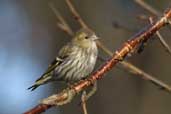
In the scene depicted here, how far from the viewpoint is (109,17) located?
13.4 metres

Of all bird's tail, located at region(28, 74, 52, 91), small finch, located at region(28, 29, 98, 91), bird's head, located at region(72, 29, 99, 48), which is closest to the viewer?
bird's tail, located at region(28, 74, 52, 91)

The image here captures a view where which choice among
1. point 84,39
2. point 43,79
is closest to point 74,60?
point 84,39

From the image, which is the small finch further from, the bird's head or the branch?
the branch

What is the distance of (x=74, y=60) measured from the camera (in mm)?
6906

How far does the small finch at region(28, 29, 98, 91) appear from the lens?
6.60 m

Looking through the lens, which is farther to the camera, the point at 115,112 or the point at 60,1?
the point at 60,1

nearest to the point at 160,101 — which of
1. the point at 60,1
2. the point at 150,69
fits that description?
the point at 150,69

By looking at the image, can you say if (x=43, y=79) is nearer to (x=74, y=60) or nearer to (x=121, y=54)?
(x=74, y=60)

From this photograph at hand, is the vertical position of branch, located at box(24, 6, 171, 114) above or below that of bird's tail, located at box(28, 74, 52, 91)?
below

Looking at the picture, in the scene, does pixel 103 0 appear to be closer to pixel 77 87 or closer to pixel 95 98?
pixel 95 98

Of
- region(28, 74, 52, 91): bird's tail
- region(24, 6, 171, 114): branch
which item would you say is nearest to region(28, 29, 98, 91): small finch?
region(28, 74, 52, 91): bird's tail

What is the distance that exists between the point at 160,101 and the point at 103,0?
Answer: 10.9 ft

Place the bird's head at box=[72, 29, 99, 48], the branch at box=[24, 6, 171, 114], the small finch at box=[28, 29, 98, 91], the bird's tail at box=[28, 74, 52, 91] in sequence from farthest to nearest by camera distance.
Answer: the bird's head at box=[72, 29, 99, 48] → the small finch at box=[28, 29, 98, 91] → the bird's tail at box=[28, 74, 52, 91] → the branch at box=[24, 6, 171, 114]

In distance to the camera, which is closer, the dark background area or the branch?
the branch
